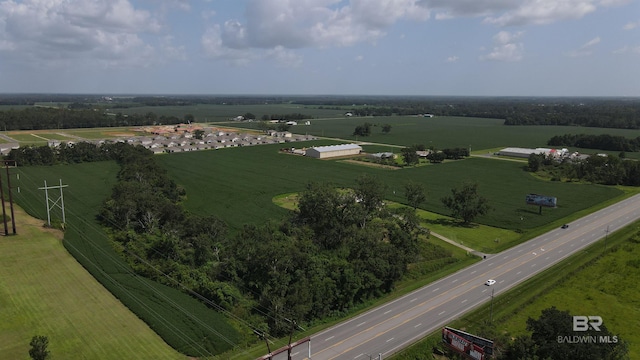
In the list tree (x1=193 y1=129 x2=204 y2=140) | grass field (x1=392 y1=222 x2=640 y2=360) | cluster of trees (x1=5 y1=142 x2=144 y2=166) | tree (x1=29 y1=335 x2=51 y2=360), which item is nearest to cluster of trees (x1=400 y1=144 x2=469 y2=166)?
grass field (x1=392 y1=222 x2=640 y2=360)

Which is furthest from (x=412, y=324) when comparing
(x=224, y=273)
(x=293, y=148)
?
(x=293, y=148)

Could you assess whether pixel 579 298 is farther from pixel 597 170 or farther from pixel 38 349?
pixel 597 170

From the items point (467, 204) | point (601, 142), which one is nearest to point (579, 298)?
point (467, 204)

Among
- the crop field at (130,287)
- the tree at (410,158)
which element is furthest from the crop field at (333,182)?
the crop field at (130,287)

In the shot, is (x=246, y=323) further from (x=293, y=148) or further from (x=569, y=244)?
(x=293, y=148)

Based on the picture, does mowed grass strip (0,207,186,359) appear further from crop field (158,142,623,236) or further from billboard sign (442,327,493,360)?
crop field (158,142,623,236)
